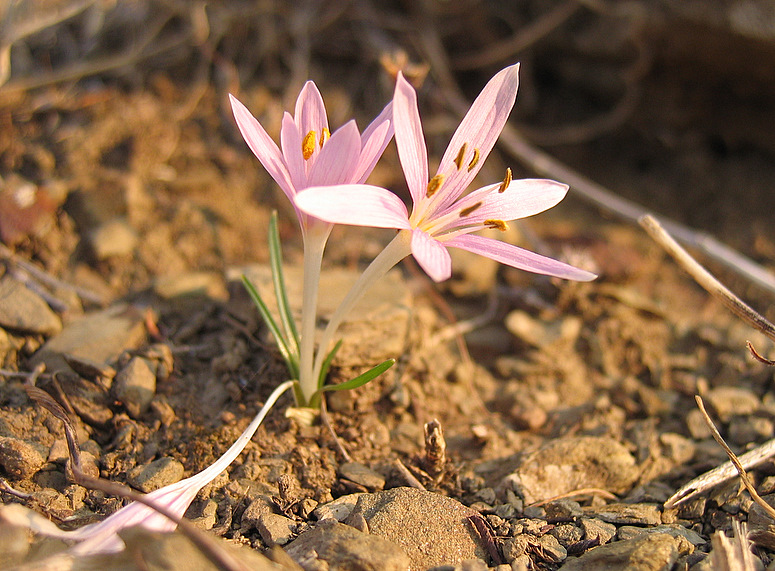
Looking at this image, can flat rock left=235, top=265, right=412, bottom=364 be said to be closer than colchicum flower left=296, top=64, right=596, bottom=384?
No

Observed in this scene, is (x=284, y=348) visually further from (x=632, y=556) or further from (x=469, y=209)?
(x=632, y=556)

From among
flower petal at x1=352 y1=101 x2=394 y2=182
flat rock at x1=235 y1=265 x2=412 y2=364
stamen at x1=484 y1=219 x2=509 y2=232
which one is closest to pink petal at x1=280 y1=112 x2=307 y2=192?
flower petal at x1=352 y1=101 x2=394 y2=182

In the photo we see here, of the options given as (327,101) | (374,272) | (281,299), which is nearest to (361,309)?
(281,299)

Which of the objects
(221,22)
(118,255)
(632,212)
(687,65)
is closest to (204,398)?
(118,255)

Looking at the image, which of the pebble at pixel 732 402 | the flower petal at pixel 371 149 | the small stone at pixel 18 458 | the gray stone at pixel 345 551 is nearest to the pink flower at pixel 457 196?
the flower petal at pixel 371 149

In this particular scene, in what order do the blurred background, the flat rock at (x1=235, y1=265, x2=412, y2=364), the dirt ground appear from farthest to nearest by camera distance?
1. the blurred background
2. the flat rock at (x1=235, y1=265, x2=412, y2=364)
3. the dirt ground

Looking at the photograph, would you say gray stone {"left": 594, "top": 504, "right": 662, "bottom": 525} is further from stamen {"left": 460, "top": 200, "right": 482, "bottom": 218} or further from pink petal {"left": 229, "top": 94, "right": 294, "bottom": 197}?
pink petal {"left": 229, "top": 94, "right": 294, "bottom": 197}
